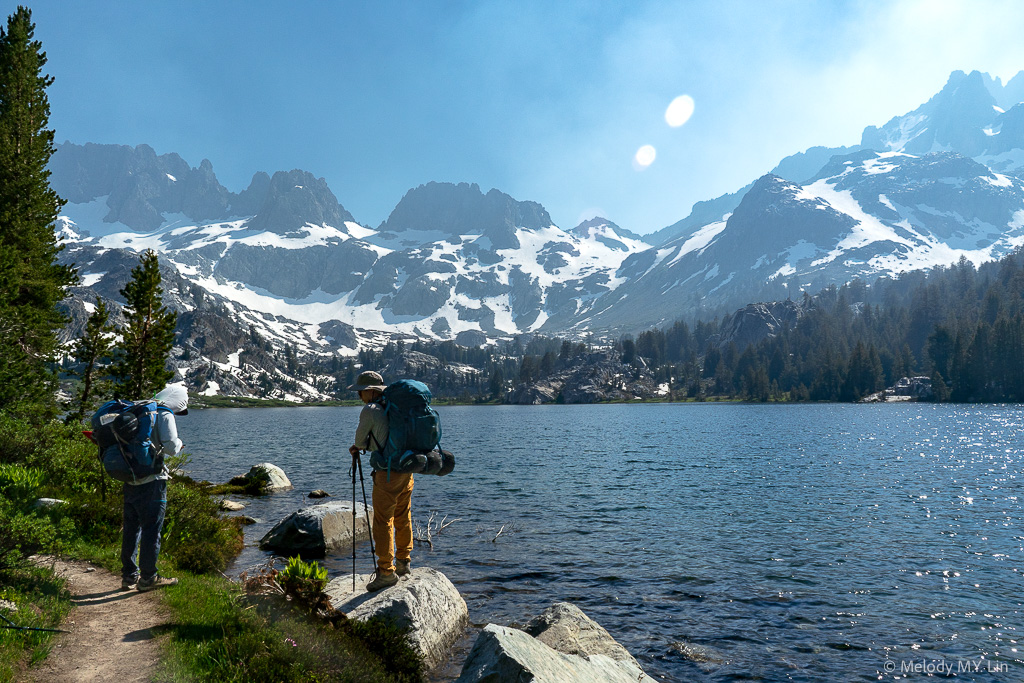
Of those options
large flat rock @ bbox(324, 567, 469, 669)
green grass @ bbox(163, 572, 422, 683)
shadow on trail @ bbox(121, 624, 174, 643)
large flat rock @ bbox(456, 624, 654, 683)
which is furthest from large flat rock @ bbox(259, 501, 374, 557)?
large flat rock @ bbox(456, 624, 654, 683)

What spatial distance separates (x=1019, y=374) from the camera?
183 metres

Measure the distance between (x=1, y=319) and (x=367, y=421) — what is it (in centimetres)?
2302

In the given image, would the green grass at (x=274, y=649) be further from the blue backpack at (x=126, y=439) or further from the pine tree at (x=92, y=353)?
the pine tree at (x=92, y=353)

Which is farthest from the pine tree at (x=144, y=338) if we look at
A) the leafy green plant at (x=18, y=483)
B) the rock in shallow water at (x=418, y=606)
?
the rock in shallow water at (x=418, y=606)

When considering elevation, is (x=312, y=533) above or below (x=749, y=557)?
above

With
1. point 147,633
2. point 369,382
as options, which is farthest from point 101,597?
point 369,382

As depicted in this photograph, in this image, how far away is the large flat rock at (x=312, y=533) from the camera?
2436 cm

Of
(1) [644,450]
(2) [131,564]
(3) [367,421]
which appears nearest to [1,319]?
(2) [131,564]

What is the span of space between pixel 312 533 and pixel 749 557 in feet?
64.3

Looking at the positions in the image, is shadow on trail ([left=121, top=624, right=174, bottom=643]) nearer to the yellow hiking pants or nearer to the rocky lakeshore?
the rocky lakeshore

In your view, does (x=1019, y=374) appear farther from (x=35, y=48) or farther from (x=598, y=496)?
(x=35, y=48)

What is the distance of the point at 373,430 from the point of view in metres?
12.5

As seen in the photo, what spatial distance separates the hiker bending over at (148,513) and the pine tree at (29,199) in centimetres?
2461

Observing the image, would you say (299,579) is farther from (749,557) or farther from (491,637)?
(749,557)
